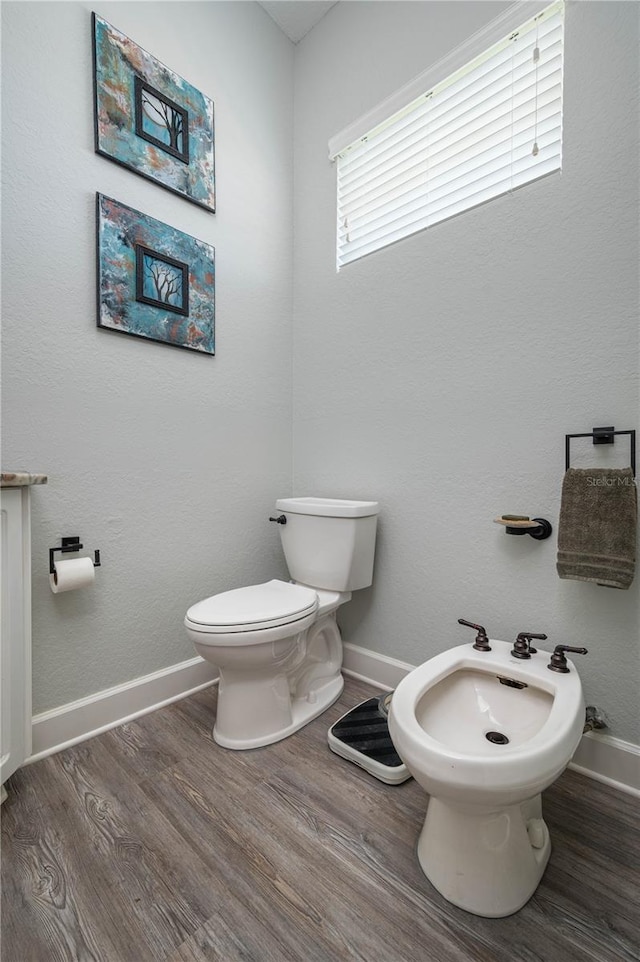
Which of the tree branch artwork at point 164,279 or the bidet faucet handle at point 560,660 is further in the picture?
the tree branch artwork at point 164,279

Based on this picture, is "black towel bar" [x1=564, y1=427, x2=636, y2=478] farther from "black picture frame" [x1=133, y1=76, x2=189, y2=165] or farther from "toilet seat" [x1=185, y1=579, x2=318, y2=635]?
"black picture frame" [x1=133, y1=76, x2=189, y2=165]

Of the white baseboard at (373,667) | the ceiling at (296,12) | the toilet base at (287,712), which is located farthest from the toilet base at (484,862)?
the ceiling at (296,12)

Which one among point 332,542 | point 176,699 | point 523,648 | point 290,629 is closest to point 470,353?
point 332,542

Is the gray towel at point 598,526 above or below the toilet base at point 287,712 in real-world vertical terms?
above

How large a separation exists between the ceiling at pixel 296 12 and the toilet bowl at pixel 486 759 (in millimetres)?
2664

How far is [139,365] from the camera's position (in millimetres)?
1478

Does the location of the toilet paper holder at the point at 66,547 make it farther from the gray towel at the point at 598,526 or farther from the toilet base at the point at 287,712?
the gray towel at the point at 598,526

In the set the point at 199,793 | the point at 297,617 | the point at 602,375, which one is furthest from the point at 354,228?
the point at 199,793

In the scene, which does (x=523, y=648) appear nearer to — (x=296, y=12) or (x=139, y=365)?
(x=139, y=365)

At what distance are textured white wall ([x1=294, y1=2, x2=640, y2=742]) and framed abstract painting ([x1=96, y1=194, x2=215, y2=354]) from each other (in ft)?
1.71

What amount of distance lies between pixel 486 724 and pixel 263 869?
0.61 m

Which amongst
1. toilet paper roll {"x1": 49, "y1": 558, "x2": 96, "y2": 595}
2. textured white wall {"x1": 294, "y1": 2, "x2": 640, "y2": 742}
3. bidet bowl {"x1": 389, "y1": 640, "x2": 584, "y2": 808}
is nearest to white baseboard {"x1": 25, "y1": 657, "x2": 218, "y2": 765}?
toilet paper roll {"x1": 49, "y1": 558, "x2": 96, "y2": 595}

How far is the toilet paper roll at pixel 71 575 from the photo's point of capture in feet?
4.06

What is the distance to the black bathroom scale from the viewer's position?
1.19 m
